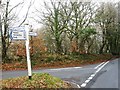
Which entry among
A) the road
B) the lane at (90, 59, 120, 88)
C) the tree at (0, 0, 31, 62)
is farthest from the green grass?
the tree at (0, 0, 31, 62)

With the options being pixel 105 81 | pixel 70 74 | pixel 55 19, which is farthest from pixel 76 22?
pixel 105 81

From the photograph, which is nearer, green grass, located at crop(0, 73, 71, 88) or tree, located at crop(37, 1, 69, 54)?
green grass, located at crop(0, 73, 71, 88)

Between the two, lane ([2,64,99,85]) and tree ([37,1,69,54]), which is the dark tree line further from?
lane ([2,64,99,85])

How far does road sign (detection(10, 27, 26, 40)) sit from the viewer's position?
11195mm

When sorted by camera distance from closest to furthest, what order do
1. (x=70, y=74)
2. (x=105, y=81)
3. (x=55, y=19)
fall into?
(x=105, y=81), (x=70, y=74), (x=55, y=19)

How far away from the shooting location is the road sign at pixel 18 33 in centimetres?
1120

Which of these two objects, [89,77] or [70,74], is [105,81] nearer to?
[89,77]

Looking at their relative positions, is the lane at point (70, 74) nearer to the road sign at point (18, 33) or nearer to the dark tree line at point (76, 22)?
the road sign at point (18, 33)

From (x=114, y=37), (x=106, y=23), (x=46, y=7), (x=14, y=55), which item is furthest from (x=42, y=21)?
(x=114, y=37)

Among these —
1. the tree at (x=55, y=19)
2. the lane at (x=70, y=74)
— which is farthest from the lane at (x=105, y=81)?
the tree at (x=55, y=19)

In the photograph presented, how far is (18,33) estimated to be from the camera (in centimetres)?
1134

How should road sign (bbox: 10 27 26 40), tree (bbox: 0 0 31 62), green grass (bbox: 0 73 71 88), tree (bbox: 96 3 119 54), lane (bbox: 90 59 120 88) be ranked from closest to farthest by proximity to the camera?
green grass (bbox: 0 73 71 88) → road sign (bbox: 10 27 26 40) → lane (bbox: 90 59 120 88) → tree (bbox: 0 0 31 62) → tree (bbox: 96 3 119 54)

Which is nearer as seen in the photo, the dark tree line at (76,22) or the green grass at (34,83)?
the green grass at (34,83)

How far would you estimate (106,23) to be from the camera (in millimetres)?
48781
